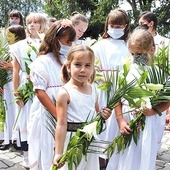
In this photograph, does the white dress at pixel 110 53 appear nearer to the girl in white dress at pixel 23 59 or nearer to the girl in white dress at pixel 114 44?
the girl in white dress at pixel 114 44

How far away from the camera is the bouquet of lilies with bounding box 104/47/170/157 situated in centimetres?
220

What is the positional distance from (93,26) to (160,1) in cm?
533

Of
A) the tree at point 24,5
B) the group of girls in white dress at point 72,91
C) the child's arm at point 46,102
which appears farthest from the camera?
the tree at point 24,5

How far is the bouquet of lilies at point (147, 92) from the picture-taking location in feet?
7.23

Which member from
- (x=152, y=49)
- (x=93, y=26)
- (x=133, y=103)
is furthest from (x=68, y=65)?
(x=93, y=26)

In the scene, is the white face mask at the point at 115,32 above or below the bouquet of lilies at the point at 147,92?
above

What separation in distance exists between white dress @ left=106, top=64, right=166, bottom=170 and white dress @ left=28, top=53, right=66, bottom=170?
0.61 m

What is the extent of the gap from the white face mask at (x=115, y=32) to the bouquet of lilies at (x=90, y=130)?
1.26 metres

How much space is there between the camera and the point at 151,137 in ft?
8.91

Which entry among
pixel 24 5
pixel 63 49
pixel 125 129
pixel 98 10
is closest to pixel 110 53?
pixel 63 49

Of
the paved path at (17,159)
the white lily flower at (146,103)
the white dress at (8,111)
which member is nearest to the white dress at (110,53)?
the white lily flower at (146,103)

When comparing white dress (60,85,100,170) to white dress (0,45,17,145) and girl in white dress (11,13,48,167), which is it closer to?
girl in white dress (11,13,48,167)

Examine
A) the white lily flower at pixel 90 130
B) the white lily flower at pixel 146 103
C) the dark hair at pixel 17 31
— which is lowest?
the white lily flower at pixel 90 130

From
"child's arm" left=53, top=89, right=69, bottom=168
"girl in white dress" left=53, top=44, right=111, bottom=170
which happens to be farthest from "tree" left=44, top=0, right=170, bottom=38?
"child's arm" left=53, top=89, right=69, bottom=168
